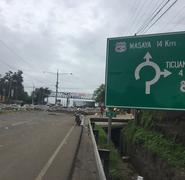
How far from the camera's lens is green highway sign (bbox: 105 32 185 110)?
9773 mm

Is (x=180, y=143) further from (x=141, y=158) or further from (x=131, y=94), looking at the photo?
(x=131, y=94)

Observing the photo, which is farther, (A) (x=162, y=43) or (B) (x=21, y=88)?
(B) (x=21, y=88)

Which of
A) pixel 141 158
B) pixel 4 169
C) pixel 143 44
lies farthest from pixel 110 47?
pixel 141 158

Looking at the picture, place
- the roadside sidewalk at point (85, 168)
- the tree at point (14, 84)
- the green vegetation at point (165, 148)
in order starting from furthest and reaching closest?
the tree at point (14, 84) < the green vegetation at point (165, 148) < the roadside sidewalk at point (85, 168)

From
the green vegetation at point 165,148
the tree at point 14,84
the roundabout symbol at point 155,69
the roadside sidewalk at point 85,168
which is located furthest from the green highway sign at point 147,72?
the tree at point 14,84

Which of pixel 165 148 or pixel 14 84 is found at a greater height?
pixel 14 84

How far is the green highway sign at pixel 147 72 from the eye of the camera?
977 centimetres

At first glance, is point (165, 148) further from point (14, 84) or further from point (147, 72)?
point (14, 84)

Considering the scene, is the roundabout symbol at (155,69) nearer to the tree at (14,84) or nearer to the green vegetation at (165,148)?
the green vegetation at (165,148)

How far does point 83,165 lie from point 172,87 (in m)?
7.32

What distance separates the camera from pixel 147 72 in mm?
10086

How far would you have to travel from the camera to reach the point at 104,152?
12875 millimetres

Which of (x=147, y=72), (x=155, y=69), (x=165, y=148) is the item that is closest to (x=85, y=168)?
(x=165, y=148)

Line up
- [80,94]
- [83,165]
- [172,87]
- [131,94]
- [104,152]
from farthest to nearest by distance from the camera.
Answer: [80,94] → [83,165] → [104,152] → [131,94] → [172,87]
